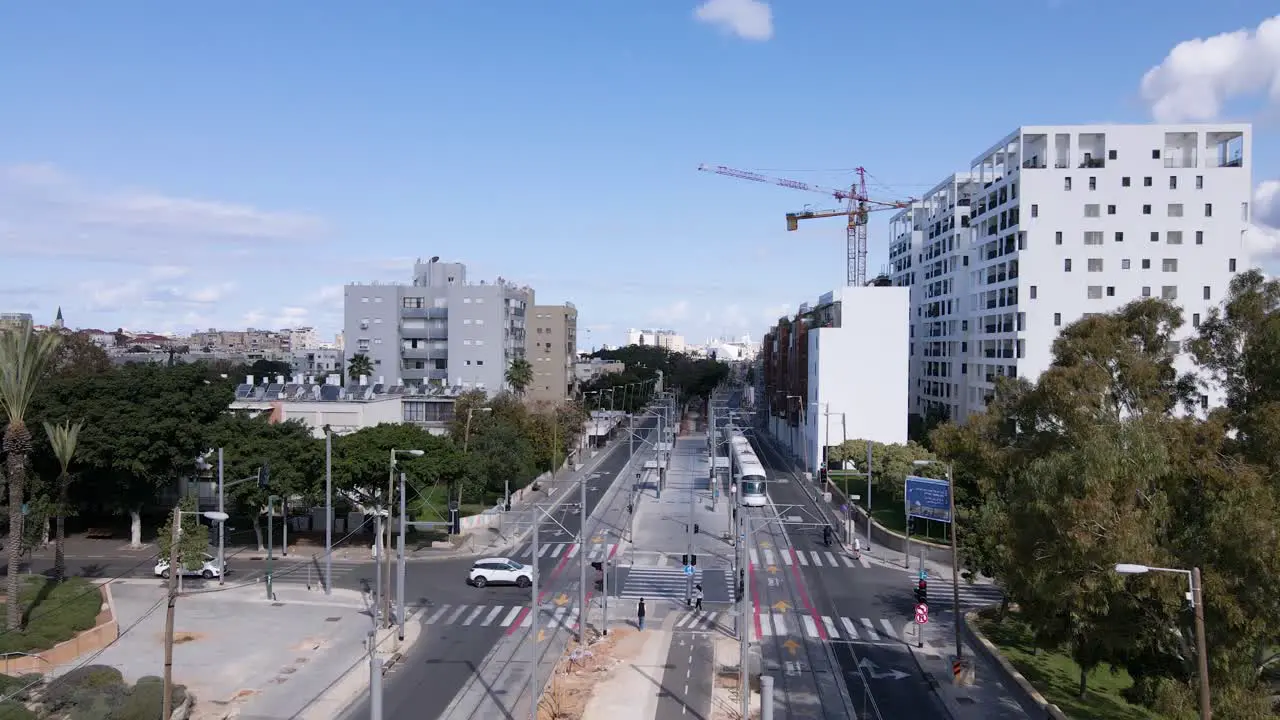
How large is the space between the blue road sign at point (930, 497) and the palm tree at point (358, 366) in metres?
60.5

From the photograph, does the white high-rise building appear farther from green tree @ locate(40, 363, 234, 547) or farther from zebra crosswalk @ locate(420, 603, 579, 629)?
green tree @ locate(40, 363, 234, 547)

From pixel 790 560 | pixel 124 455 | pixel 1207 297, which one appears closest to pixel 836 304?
pixel 1207 297

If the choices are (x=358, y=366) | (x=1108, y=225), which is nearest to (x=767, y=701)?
(x=1108, y=225)

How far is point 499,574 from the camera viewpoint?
4431 cm

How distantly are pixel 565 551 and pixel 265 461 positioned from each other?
17.1 metres

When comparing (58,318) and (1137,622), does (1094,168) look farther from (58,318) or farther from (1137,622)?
(58,318)

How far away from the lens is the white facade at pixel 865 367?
88.4 m

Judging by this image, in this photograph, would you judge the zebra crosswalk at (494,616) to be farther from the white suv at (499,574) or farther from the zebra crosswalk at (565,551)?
the zebra crosswalk at (565,551)

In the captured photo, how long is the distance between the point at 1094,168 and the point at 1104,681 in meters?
55.3

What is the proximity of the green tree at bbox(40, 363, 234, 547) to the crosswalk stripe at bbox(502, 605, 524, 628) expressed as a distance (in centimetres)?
2255

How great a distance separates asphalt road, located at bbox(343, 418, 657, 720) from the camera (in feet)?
95.1

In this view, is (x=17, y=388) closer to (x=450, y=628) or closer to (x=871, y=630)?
(x=450, y=628)

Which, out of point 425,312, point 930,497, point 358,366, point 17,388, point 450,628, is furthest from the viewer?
point 425,312

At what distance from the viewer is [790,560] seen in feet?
170
